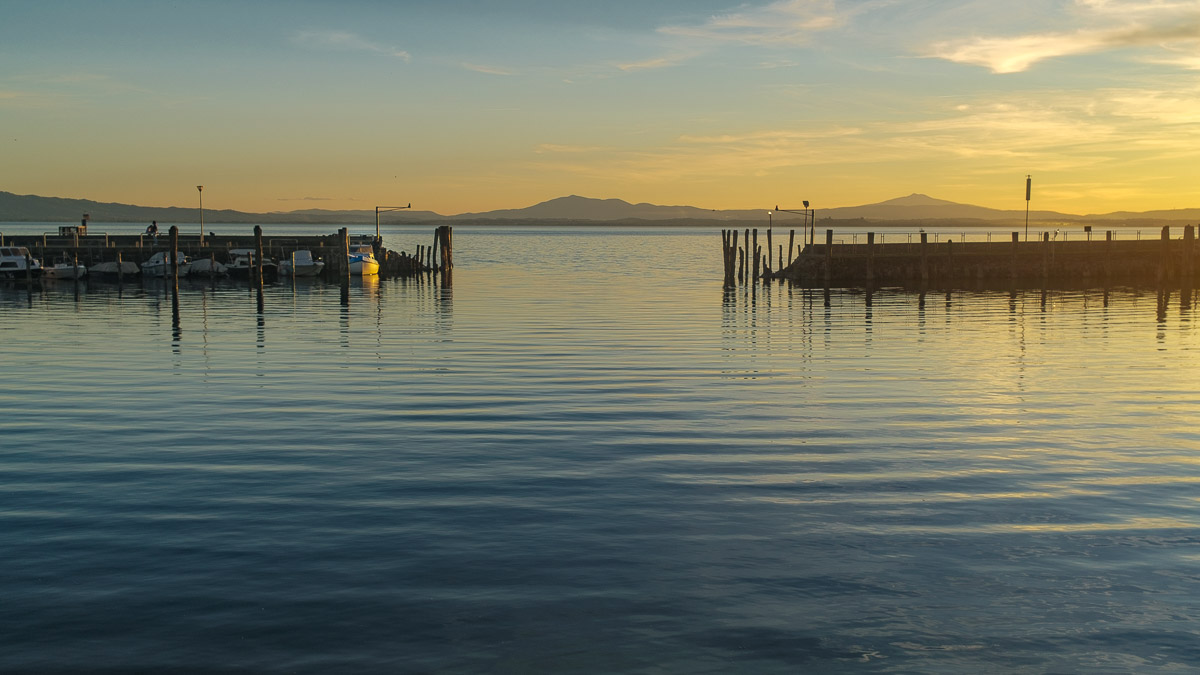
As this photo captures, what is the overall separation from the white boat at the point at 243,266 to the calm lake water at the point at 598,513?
135 ft

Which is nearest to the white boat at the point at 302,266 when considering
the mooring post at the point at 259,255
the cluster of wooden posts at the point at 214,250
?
the cluster of wooden posts at the point at 214,250

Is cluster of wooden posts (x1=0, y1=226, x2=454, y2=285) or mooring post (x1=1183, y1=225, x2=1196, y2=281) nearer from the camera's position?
mooring post (x1=1183, y1=225, x2=1196, y2=281)

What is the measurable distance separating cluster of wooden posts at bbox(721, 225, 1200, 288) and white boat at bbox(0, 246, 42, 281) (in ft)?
140

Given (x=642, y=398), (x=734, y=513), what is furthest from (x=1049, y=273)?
(x=734, y=513)

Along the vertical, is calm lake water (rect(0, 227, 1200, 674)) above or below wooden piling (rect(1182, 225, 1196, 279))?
below

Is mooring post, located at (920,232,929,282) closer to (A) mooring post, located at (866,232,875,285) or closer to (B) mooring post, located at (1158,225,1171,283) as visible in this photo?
(A) mooring post, located at (866,232,875,285)

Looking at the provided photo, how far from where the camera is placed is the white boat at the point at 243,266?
66.7 metres

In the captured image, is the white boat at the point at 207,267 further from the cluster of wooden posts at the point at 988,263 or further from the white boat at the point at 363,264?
the cluster of wooden posts at the point at 988,263

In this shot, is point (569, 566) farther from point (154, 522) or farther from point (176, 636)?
point (154, 522)

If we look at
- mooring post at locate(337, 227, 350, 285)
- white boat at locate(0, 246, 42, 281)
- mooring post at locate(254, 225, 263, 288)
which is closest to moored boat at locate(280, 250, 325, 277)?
mooring post at locate(337, 227, 350, 285)

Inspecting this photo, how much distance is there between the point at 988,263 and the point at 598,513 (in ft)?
197

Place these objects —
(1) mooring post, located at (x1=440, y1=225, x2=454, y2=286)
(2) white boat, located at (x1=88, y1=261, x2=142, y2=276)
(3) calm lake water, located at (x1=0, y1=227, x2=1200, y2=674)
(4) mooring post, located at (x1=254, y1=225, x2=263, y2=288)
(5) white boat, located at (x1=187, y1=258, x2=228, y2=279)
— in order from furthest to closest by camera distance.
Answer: (1) mooring post, located at (x1=440, y1=225, x2=454, y2=286) < (5) white boat, located at (x1=187, y1=258, x2=228, y2=279) < (2) white boat, located at (x1=88, y1=261, x2=142, y2=276) < (4) mooring post, located at (x1=254, y1=225, x2=263, y2=288) < (3) calm lake water, located at (x1=0, y1=227, x2=1200, y2=674)

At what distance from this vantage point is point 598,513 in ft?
38.3

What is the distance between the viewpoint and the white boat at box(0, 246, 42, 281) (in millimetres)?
62094
